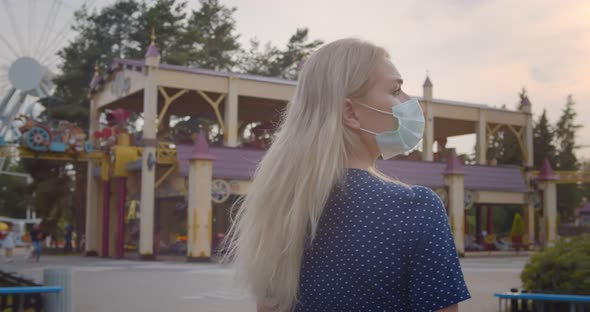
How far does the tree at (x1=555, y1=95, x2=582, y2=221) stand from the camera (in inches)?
2283

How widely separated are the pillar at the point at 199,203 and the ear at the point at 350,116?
24.3 meters

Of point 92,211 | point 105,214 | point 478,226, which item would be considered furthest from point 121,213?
point 478,226

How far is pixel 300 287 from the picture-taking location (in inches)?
83.9

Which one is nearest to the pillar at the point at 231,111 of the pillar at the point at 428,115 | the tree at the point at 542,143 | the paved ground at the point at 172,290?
the paved ground at the point at 172,290

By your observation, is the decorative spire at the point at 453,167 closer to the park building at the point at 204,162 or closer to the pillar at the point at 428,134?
the park building at the point at 204,162

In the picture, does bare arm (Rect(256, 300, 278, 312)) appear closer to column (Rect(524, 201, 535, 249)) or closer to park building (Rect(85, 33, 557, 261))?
park building (Rect(85, 33, 557, 261))

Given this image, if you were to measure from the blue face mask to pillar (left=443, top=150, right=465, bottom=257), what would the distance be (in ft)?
100

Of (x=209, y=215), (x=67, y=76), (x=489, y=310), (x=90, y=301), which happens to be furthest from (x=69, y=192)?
(x=489, y=310)

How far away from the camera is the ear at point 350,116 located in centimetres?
215

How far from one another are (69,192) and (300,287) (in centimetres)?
4406

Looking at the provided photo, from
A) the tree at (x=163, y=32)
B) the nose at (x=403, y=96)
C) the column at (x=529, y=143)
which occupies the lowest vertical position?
the nose at (x=403, y=96)

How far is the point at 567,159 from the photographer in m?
59.3

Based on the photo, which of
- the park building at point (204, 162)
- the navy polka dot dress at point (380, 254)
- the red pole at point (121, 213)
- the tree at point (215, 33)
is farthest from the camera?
the tree at point (215, 33)

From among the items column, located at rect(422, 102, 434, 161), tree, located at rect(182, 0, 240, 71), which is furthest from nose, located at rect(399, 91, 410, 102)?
tree, located at rect(182, 0, 240, 71)
